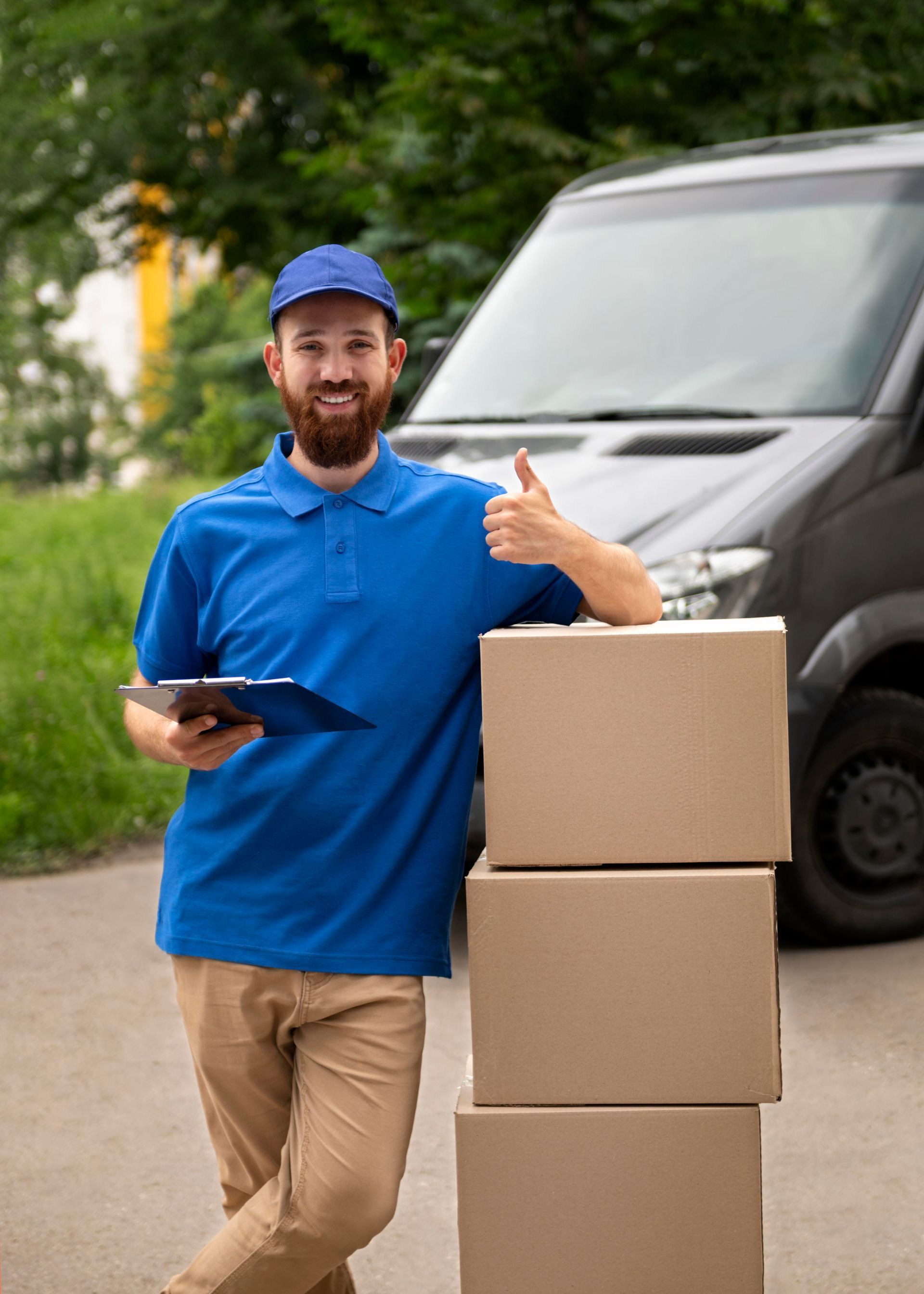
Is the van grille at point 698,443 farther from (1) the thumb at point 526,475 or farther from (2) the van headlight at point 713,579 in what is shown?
(1) the thumb at point 526,475

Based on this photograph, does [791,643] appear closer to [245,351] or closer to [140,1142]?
[140,1142]

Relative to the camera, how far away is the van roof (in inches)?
253

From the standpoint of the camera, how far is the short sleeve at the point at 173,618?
3061mm

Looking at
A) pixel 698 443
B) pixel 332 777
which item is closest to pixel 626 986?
pixel 332 777

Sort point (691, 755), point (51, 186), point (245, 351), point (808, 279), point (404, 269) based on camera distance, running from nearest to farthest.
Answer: point (691, 755), point (808, 279), point (404, 269), point (51, 186), point (245, 351)

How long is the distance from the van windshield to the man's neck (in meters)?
3.07

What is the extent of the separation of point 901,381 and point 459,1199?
12.0ft

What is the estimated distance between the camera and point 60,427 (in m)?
32.5

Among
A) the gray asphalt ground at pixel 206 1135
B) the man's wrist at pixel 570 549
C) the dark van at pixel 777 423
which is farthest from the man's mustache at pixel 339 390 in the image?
the dark van at pixel 777 423

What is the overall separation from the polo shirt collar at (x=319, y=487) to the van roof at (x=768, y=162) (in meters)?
3.83

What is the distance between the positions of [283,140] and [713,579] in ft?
32.4

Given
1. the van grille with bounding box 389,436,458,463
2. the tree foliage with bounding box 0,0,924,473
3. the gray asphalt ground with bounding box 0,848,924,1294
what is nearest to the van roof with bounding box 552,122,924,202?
the van grille with bounding box 389,436,458,463

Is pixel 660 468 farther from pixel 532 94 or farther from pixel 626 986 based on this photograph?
pixel 532 94

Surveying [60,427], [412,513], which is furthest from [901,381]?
[60,427]
